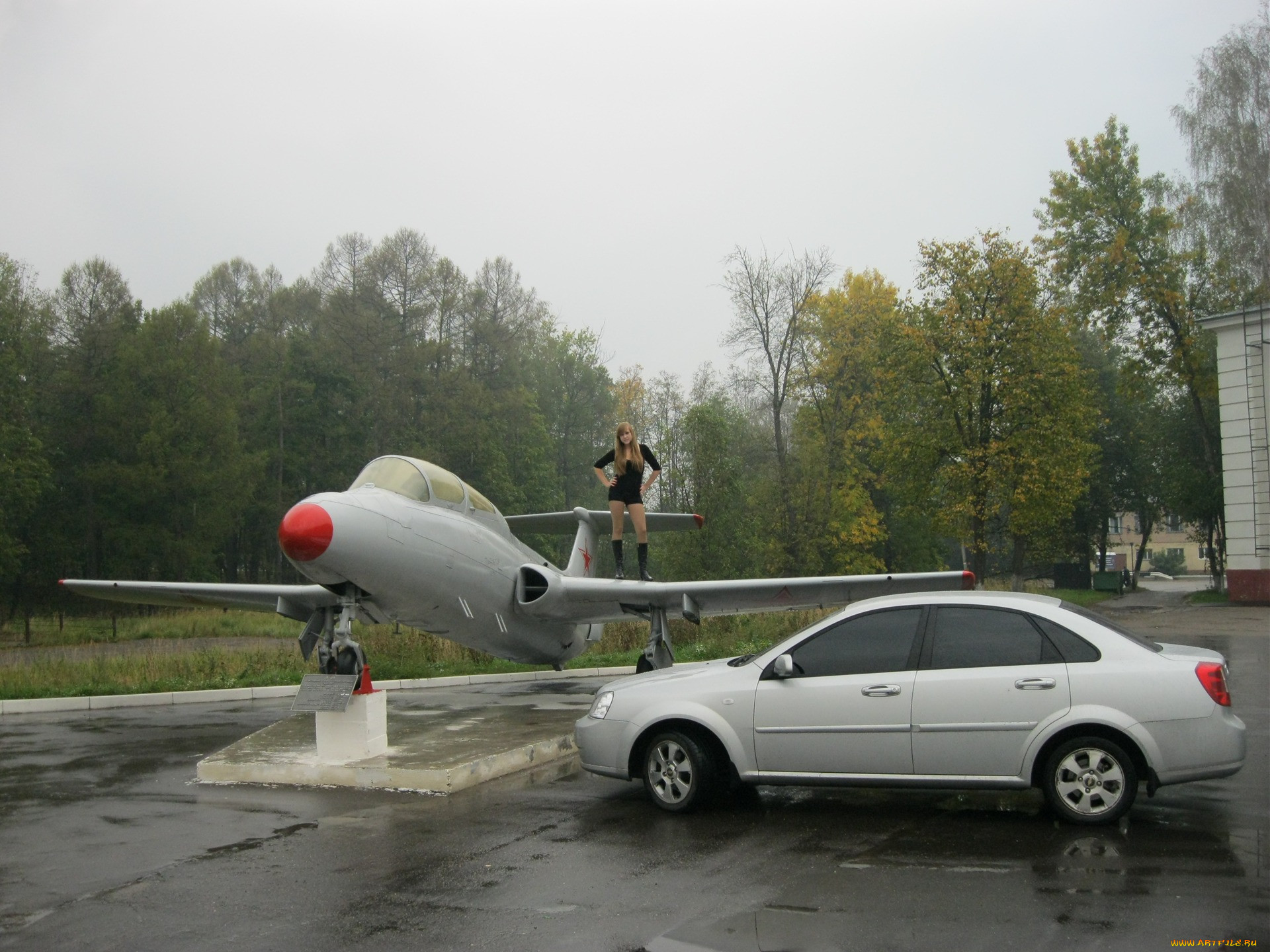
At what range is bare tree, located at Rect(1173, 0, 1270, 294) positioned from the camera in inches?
1266

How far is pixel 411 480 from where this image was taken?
39.3 ft

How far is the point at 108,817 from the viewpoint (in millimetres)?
7852

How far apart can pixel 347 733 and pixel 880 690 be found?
494 cm

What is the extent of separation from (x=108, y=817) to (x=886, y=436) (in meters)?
31.3

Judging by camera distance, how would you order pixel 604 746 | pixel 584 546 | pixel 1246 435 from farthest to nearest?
pixel 1246 435 < pixel 584 546 < pixel 604 746

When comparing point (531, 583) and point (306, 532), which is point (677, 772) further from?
point (531, 583)

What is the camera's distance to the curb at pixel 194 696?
1538cm

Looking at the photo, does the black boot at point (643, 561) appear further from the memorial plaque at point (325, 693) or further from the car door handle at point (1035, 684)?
the car door handle at point (1035, 684)

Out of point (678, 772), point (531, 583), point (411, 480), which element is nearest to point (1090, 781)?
point (678, 772)

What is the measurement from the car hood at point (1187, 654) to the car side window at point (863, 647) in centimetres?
163

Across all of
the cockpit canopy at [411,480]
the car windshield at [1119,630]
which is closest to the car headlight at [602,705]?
the car windshield at [1119,630]

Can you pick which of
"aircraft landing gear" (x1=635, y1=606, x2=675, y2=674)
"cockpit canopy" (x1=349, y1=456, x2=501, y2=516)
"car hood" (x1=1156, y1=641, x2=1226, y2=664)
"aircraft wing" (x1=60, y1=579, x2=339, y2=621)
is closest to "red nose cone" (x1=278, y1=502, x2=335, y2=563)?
"cockpit canopy" (x1=349, y1=456, x2=501, y2=516)

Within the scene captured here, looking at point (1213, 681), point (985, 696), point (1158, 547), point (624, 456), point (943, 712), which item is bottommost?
point (1158, 547)

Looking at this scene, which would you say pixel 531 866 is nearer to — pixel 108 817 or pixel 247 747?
pixel 108 817
